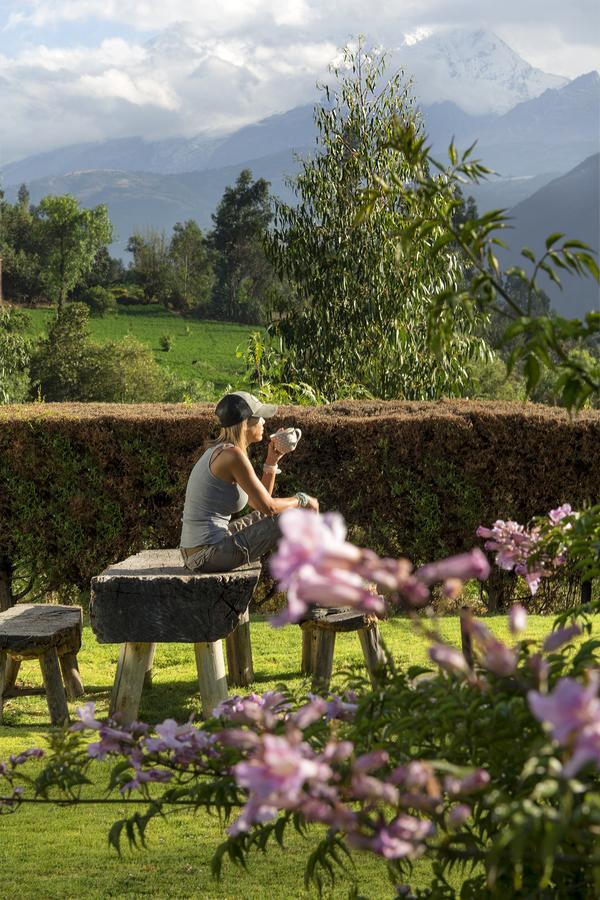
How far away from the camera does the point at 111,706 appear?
610 centimetres

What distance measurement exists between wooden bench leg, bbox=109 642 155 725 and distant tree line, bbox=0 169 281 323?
63.0 metres

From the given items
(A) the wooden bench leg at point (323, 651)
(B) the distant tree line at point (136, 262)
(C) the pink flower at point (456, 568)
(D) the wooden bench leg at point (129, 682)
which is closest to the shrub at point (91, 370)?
(B) the distant tree line at point (136, 262)

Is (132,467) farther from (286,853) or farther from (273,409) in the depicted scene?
(286,853)

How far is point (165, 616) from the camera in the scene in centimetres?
582

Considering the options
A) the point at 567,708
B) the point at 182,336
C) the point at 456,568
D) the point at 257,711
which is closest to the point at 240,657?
the point at 257,711

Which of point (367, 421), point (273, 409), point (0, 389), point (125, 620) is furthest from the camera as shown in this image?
point (0, 389)

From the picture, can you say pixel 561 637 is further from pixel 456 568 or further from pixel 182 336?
pixel 182 336

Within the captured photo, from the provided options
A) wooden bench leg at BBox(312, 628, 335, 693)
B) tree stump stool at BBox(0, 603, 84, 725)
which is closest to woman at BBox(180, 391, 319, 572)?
wooden bench leg at BBox(312, 628, 335, 693)

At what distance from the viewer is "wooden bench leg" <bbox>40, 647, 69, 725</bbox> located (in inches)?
239

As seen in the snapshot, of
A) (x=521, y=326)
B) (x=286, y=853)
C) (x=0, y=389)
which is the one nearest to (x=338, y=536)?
(x=521, y=326)

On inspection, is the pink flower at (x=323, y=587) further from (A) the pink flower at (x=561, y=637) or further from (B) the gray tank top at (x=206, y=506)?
(B) the gray tank top at (x=206, y=506)

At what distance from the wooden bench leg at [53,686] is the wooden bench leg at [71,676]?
677mm

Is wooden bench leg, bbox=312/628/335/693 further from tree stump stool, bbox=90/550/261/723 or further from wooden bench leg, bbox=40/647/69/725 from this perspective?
wooden bench leg, bbox=40/647/69/725

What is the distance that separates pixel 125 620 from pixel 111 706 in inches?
26.0
